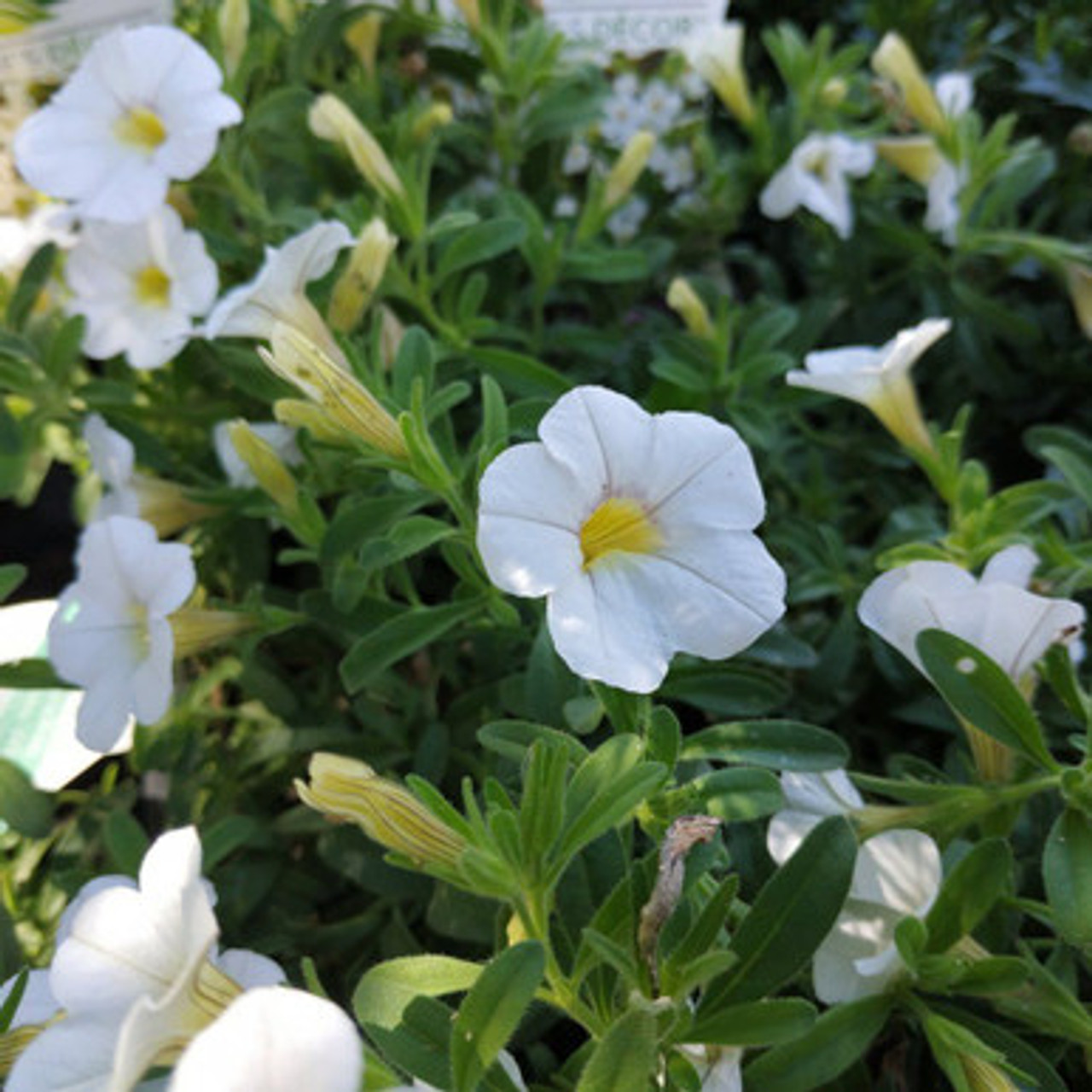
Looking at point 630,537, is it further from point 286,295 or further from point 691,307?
point 691,307

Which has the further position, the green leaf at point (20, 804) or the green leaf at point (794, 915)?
the green leaf at point (20, 804)

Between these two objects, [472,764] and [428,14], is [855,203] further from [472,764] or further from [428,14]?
[472,764]

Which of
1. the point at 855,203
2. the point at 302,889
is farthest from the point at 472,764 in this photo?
the point at 855,203

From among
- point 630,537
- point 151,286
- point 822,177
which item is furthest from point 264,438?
point 822,177

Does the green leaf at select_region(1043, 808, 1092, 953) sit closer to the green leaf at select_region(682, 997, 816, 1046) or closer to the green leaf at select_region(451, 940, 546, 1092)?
the green leaf at select_region(682, 997, 816, 1046)

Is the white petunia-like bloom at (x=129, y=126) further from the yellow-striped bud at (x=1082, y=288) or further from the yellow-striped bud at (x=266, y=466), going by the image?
the yellow-striped bud at (x=1082, y=288)

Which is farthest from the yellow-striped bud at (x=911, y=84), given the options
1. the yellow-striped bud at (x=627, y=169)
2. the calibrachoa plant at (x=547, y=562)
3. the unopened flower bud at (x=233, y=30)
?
the unopened flower bud at (x=233, y=30)
